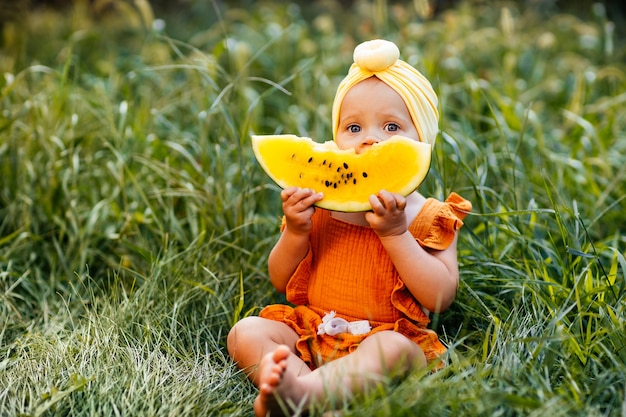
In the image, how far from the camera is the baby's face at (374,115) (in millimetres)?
2141

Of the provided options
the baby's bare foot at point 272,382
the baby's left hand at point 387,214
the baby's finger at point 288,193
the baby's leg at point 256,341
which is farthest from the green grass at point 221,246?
the baby's finger at point 288,193

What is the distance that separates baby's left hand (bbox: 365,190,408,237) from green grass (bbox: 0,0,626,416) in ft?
1.17

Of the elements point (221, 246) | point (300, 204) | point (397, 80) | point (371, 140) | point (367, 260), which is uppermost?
point (397, 80)

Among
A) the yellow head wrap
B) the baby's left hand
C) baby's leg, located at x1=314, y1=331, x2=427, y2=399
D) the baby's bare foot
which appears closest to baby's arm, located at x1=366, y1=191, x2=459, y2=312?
the baby's left hand

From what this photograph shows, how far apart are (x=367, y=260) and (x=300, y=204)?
0.89ft

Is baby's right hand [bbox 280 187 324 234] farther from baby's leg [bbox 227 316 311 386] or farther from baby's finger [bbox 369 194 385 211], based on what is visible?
baby's leg [bbox 227 316 311 386]

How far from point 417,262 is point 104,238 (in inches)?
60.4

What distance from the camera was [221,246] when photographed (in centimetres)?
282

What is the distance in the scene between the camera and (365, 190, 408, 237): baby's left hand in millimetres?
2000

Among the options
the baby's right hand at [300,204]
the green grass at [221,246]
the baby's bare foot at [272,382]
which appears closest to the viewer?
the baby's bare foot at [272,382]

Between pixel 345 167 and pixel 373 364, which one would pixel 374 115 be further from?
pixel 373 364

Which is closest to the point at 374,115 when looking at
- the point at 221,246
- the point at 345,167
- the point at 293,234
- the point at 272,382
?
the point at 345,167

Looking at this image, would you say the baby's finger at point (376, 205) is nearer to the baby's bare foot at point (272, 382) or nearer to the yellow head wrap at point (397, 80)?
the yellow head wrap at point (397, 80)

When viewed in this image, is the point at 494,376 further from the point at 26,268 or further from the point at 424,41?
the point at 424,41
